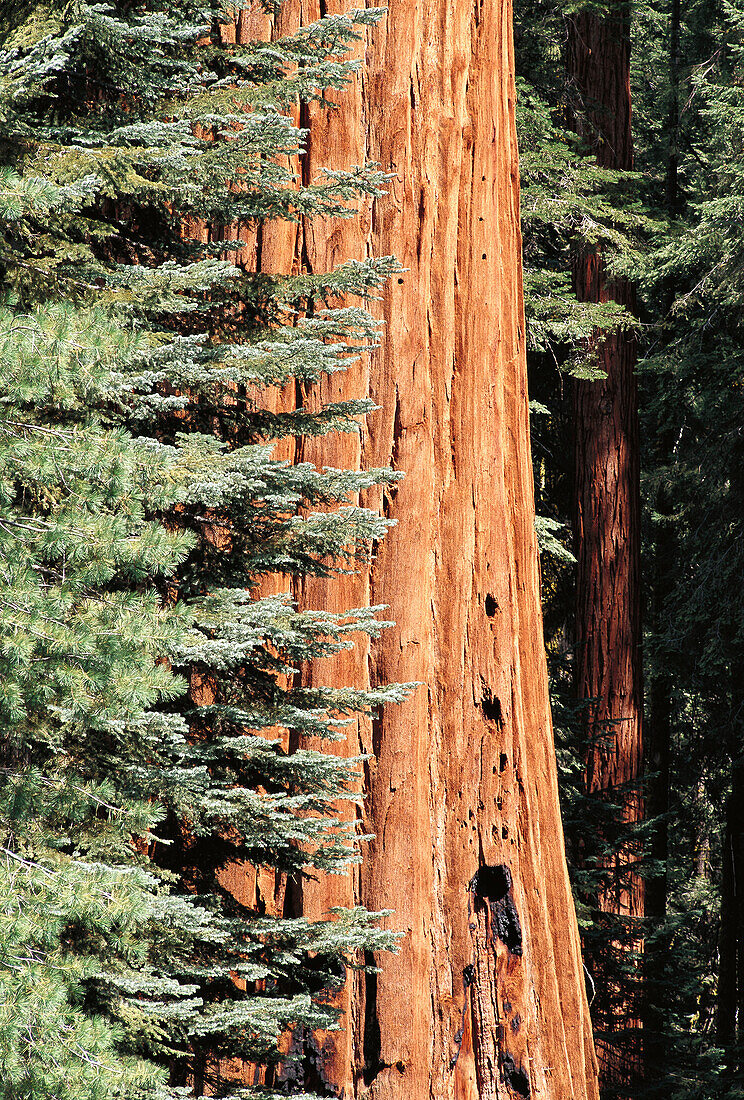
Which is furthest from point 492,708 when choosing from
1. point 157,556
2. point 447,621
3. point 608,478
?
point 608,478

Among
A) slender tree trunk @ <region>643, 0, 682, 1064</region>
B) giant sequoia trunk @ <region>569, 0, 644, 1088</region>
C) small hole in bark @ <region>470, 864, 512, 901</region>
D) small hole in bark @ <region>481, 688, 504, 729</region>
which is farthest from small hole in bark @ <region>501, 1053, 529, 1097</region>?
slender tree trunk @ <region>643, 0, 682, 1064</region>

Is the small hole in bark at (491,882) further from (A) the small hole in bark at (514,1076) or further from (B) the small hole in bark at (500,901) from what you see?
(A) the small hole in bark at (514,1076)

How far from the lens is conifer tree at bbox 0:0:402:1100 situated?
1.71 meters

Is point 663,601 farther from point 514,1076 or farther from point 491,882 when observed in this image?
point 514,1076

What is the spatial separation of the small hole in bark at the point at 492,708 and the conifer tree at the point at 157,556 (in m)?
0.43

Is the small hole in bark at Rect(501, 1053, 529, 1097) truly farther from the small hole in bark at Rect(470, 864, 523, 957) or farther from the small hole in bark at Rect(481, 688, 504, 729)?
the small hole in bark at Rect(481, 688, 504, 729)

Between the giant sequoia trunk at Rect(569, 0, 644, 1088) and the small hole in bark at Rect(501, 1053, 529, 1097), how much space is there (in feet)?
14.8

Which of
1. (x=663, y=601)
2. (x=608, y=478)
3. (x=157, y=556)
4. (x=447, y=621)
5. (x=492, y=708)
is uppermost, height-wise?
(x=608, y=478)

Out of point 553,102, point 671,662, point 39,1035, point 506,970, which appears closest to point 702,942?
point 671,662

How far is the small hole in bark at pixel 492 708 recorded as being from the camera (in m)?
2.69

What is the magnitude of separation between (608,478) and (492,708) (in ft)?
16.7

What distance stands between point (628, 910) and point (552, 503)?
11.9 ft

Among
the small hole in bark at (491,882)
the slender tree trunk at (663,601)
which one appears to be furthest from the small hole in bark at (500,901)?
the slender tree trunk at (663,601)

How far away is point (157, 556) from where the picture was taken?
69.9 inches
